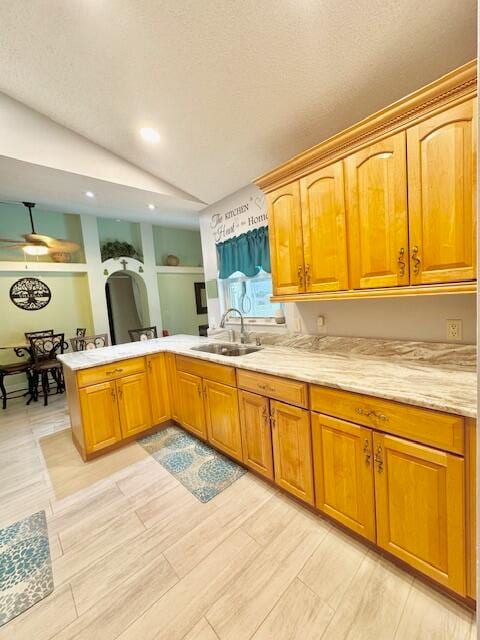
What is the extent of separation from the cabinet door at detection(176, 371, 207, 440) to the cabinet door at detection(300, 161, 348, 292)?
1.37m

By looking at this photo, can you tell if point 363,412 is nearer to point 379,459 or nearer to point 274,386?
point 379,459

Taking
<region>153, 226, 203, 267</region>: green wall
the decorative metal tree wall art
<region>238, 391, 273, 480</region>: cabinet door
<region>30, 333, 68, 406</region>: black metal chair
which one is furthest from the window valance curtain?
the decorative metal tree wall art

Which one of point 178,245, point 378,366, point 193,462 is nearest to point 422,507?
point 378,366

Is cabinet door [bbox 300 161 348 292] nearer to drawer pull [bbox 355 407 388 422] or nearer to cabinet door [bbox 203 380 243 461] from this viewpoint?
drawer pull [bbox 355 407 388 422]

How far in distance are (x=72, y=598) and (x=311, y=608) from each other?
3.76ft

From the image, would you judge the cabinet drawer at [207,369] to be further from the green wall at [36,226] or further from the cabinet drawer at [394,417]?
the green wall at [36,226]

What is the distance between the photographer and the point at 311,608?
1211mm

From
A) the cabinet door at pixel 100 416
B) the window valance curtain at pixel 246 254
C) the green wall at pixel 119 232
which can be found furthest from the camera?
the green wall at pixel 119 232

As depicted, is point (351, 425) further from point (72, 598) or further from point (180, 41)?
point (180, 41)

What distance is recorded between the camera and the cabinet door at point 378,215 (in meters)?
1.43

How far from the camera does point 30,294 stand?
472 cm

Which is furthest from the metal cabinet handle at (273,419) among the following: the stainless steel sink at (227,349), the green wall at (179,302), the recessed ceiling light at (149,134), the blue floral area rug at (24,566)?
the green wall at (179,302)

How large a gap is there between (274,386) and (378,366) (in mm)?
644

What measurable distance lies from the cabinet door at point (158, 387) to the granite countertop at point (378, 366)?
14.3 inches
